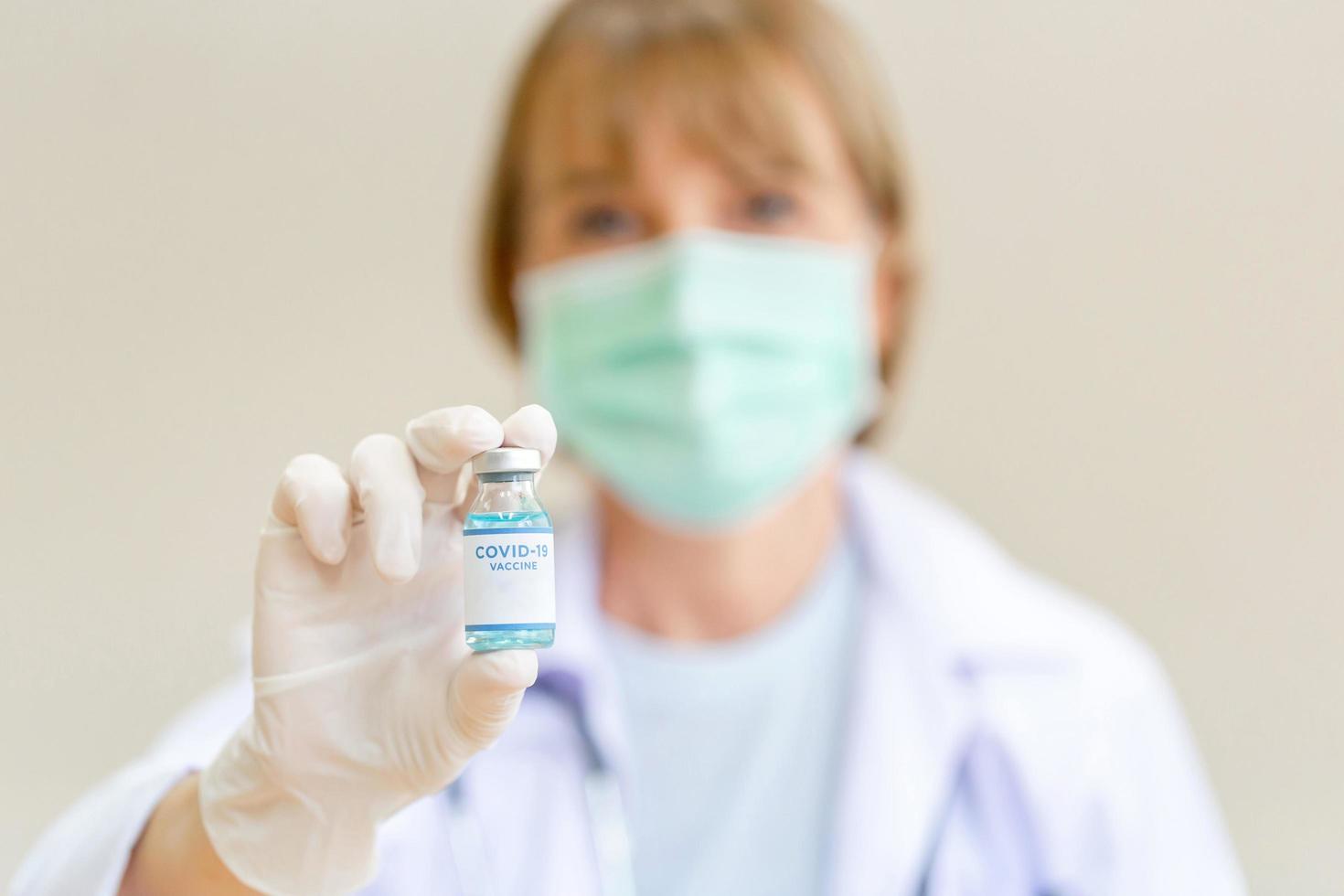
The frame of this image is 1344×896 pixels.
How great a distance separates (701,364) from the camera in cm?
153

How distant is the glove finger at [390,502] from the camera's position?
2.72ft

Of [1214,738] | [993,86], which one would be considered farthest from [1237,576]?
Answer: [993,86]

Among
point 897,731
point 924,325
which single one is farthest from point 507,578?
point 924,325

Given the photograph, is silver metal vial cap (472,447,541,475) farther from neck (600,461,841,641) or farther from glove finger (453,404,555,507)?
neck (600,461,841,641)

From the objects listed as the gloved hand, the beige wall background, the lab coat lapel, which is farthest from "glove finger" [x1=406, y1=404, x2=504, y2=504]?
the beige wall background

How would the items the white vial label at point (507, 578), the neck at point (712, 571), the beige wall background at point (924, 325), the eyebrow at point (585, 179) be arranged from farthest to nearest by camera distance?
the beige wall background at point (924, 325) < the neck at point (712, 571) < the eyebrow at point (585, 179) < the white vial label at point (507, 578)

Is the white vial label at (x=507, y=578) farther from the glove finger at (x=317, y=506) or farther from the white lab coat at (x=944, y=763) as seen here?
the white lab coat at (x=944, y=763)

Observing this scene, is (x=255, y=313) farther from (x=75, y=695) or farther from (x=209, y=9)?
(x=75, y=695)

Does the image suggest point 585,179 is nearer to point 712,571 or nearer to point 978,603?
point 712,571

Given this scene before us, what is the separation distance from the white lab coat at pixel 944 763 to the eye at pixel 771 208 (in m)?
0.47

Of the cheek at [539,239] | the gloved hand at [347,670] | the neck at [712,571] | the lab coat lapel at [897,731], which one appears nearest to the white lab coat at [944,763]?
the lab coat lapel at [897,731]

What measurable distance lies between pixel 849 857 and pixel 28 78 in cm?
188

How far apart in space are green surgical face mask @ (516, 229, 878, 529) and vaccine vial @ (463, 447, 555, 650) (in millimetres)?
714

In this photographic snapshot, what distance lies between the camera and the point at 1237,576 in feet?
6.91
